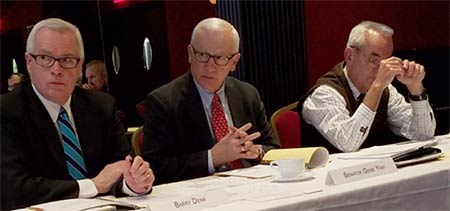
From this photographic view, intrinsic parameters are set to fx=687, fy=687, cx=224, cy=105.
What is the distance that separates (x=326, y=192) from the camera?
173 centimetres

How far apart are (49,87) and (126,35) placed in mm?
3436

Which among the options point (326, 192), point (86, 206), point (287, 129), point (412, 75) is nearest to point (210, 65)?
point (287, 129)

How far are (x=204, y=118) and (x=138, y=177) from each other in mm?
716

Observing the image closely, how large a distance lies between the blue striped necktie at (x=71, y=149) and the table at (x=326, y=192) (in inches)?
12.6

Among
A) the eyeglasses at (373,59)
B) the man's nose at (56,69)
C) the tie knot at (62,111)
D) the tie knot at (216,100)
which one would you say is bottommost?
the tie knot at (216,100)

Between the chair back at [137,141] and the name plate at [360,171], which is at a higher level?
the name plate at [360,171]

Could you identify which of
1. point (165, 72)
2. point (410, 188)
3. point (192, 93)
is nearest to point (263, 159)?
point (192, 93)

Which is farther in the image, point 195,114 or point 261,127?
→ point 261,127

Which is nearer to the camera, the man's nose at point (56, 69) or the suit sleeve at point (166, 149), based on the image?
the man's nose at point (56, 69)

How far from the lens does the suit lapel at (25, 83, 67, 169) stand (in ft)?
7.02

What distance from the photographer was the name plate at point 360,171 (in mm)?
1841

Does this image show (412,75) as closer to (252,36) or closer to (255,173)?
(255,173)

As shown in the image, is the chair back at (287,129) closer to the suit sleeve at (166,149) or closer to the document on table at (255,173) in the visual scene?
the suit sleeve at (166,149)

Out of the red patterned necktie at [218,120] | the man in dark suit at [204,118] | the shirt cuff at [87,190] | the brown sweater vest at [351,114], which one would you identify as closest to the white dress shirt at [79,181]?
the shirt cuff at [87,190]
